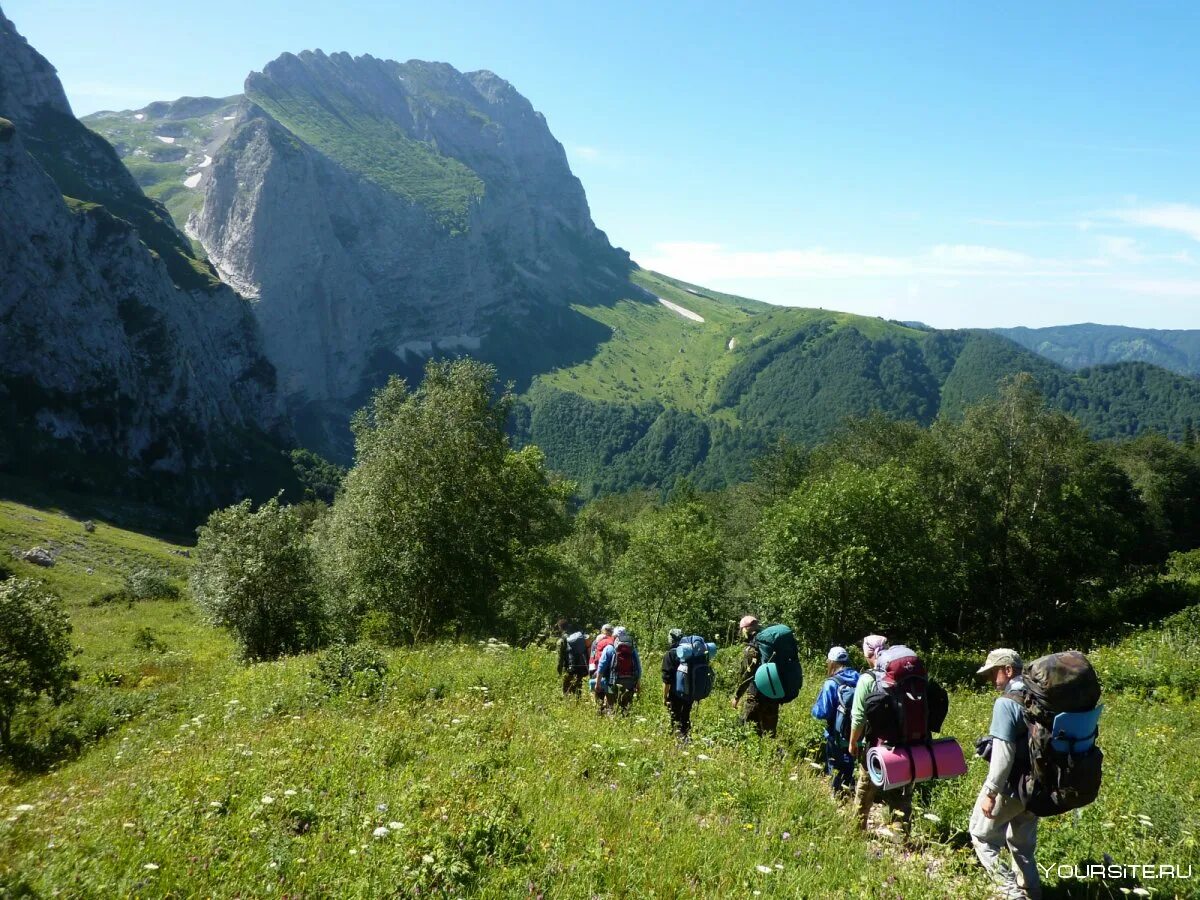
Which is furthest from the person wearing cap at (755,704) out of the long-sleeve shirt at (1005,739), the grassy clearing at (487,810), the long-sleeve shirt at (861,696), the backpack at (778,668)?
the long-sleeve shirt at (1005,739)

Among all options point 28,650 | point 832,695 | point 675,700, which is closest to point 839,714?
point 832,695

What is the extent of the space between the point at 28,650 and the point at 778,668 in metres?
15.4

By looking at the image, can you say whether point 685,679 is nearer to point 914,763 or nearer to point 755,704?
point 755,704

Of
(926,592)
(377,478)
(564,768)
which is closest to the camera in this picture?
(564,768)

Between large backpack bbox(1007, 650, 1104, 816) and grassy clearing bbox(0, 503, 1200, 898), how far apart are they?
1.09 meters

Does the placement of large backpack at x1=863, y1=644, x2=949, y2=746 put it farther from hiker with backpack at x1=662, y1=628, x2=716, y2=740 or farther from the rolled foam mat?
hiker with backpack at x1=662, y1=628, x2=716, y2=740

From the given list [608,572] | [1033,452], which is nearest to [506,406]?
[1033,452]

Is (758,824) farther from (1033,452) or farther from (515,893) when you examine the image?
(1033,452)

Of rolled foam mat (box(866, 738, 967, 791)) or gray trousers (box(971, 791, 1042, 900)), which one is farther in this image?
rolled foam mat (box(866, 738, 967, 791))

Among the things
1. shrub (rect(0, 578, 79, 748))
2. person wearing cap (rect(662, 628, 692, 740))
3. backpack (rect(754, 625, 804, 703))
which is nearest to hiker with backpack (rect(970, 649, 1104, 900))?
backpack (rect(754, 625, 804, 703))

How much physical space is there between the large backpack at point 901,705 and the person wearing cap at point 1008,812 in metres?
0.72

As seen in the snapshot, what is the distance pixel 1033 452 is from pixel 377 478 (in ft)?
116

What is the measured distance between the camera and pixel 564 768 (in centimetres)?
782

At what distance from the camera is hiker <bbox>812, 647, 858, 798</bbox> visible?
26.4 ft
